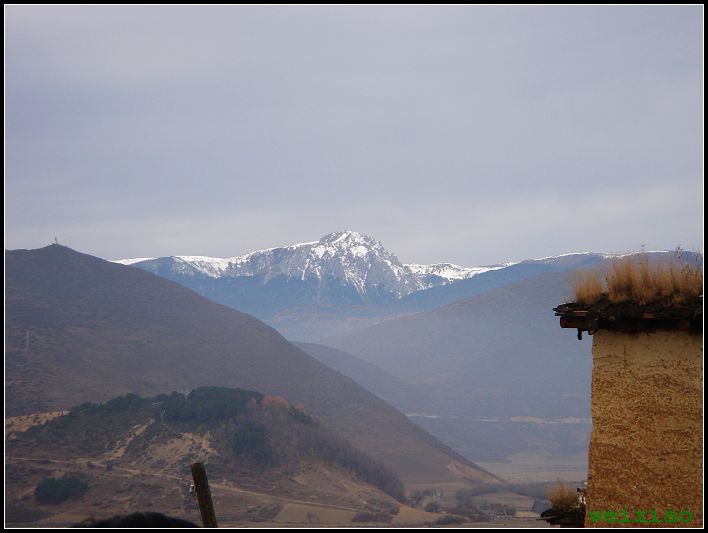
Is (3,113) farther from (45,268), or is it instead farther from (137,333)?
(45,268)

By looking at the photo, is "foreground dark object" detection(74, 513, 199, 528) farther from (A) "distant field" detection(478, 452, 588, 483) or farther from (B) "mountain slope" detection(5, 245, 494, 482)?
(A) "distant field" detection(478, 452, 588, 483)

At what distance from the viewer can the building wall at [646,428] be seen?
732cm

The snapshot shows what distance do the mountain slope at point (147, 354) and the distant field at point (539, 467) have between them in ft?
32.5

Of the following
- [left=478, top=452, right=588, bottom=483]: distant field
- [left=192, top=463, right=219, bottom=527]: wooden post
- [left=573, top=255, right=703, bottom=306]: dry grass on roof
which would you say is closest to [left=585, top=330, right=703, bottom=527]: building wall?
[left=573, top=255, right=703, bottom=306]: dry grass on roof

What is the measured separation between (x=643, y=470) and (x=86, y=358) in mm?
74694

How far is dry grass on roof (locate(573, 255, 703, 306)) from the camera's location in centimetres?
760

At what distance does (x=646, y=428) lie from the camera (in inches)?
295

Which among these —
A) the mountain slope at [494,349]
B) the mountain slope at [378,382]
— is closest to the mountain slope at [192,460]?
the mountain slope at [378,382]

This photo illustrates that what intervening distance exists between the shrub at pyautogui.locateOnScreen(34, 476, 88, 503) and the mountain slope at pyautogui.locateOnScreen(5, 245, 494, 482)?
1636 centimetres

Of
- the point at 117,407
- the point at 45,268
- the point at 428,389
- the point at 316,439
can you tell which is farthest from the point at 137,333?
the point at 428,389

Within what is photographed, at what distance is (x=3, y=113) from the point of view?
9453 mm

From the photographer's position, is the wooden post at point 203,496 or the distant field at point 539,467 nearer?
the wooden post at point 203,496

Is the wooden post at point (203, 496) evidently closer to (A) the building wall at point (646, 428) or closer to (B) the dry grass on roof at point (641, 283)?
(A) the building wall at point (646, 428)

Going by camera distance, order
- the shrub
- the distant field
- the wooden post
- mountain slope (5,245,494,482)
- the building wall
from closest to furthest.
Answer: the building wall < the wooden post < the shrub < mountain slope (5,245,494,482) < the distant field
